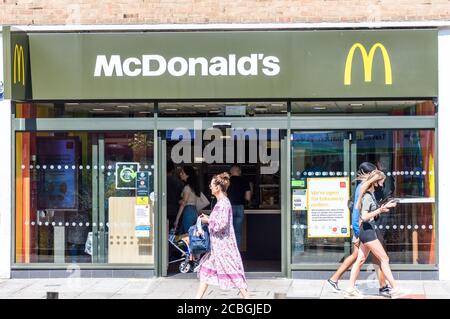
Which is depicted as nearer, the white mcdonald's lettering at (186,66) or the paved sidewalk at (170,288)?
the paved sidewalk at (170,288)

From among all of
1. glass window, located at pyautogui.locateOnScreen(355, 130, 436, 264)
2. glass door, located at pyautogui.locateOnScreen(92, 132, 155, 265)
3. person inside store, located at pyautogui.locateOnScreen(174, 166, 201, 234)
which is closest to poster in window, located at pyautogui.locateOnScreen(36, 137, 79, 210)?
glass door, located at pyautogui.locateOnScreen(92, 132, 155, 265)

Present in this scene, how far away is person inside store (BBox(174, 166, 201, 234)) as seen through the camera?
15672 millimetres

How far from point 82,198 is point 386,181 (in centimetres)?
492

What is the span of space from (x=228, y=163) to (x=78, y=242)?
3.24m

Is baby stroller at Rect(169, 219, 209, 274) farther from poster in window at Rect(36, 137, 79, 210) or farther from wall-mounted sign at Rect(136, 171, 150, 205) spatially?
poster in window at Rect(36, 137, 79, 210)

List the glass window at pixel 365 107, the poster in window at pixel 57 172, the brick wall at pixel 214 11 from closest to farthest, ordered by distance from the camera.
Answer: the brick wall at pixel 214 11 < the glass window at pixel 365 107 < the poster in window at pixel 57 172

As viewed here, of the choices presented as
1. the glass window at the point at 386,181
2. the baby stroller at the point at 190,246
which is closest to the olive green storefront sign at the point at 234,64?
the glass window at the point at 386,181

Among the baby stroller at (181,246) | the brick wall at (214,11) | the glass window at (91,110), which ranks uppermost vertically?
the brick wall at (214,11)

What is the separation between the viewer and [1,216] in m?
14.6

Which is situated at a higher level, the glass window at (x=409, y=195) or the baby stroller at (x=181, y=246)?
the glass window at (x=409, y=195)

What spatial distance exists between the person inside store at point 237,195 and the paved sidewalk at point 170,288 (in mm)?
1633

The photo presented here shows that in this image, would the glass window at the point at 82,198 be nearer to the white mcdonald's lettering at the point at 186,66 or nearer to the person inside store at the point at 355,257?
the white mcdonald's lettering at the point at 186,66

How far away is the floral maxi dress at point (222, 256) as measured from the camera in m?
12.0

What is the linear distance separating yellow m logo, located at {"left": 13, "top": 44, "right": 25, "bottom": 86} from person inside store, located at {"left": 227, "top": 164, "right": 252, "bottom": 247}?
4.07 m
